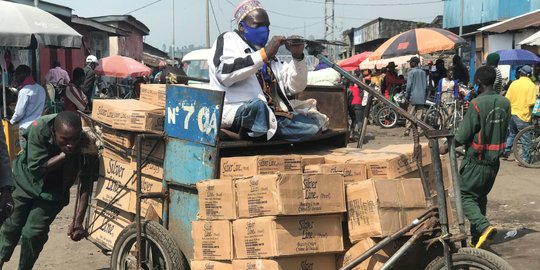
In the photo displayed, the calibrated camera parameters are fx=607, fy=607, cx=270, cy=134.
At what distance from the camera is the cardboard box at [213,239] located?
3.80 m

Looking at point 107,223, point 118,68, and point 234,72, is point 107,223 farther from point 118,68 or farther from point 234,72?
point 118,68

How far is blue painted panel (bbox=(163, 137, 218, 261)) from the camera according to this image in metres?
3.97

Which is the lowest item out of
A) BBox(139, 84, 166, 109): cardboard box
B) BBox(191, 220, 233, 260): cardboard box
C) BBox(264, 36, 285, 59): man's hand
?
BBox(191, 220, 233, 260): cardboard box

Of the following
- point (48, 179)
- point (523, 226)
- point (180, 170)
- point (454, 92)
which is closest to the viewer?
point (180, 170)

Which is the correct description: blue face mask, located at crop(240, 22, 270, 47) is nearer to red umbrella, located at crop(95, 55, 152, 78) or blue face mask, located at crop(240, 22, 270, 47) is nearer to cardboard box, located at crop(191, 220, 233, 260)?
cardboard box, located at crop(191, 220, 233, 260)

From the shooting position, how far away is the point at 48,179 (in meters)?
4.77

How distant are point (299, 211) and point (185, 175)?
953 millimetres

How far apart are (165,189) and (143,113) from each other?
58cm

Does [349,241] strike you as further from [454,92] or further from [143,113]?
[454,92]

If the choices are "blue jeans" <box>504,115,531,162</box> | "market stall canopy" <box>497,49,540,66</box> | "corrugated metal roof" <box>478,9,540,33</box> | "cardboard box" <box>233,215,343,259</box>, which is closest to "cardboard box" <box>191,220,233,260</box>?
"cardboard box" <box>233,215,343,259</box>

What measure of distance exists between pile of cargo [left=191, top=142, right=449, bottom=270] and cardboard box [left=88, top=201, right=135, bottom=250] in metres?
1.05

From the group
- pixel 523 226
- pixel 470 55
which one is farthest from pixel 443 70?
pixel 523 226

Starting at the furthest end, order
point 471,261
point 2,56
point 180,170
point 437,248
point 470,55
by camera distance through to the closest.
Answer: point 470,55 < point 2,56 < point 180,170 < point 437,248 < point 471,261

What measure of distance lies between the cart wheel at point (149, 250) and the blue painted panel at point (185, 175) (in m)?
0.11
